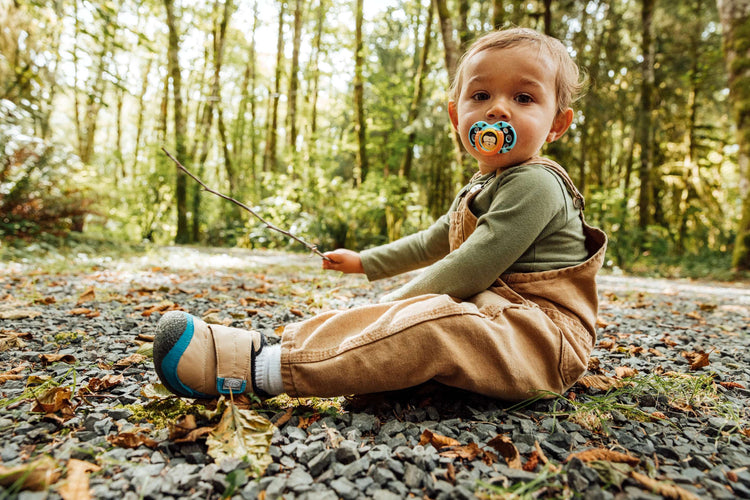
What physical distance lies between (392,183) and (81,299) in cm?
697

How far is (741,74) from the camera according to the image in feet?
19.5

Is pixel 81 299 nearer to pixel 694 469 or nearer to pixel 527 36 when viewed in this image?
pixel 527 36

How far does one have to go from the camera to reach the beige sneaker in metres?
1.20

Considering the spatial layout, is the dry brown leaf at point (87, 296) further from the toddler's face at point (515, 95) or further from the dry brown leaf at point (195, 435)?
the toddler's face at point (515, 95)

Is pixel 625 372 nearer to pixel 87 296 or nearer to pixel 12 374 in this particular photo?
pixel 12 374

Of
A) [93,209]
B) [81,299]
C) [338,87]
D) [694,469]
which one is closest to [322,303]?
[81,299]

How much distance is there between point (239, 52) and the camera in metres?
18.3

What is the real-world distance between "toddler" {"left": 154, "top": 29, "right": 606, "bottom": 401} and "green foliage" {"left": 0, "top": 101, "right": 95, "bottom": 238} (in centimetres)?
560

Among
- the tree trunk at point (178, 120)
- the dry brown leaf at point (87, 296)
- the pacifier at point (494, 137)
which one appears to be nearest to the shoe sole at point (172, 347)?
the pacifier at point (494, 137)

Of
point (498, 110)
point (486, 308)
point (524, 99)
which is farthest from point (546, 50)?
point (486, 308)

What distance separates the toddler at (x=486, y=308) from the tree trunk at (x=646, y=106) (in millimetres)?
8397

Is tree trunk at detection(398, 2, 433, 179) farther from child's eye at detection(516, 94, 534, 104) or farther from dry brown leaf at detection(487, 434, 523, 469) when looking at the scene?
dry brown leaf at detection(487, 434, 523, 469)

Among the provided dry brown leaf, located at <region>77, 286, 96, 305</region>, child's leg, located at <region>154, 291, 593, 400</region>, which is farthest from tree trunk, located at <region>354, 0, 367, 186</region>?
child's leg, located at <region>154, 291, 593, 400</region>

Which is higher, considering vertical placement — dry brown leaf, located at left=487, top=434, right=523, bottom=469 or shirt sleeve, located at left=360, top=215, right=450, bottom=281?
shirt sleeve, located at left=360, top=215, right=450, bottom=281
